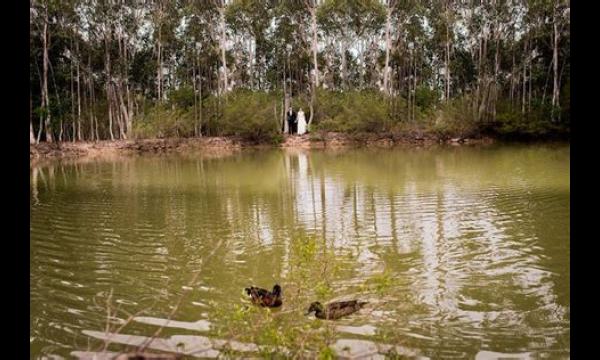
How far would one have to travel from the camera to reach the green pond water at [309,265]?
171 inches

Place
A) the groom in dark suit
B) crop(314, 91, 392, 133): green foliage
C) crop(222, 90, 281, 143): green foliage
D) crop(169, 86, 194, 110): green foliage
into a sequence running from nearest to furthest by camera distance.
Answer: crop(314, 91, 392, 133): green foliage → crop(222, 90, 281, 143): green foliage → crop(169, 86, 194, 110): green foliage → the groom in dark suit

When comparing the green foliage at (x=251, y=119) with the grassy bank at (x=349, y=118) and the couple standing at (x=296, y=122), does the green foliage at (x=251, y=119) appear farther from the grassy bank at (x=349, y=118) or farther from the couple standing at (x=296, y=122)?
the couple standing at (x=296, y=122)

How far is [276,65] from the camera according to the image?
133 ft

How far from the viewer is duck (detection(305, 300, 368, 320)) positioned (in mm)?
4656

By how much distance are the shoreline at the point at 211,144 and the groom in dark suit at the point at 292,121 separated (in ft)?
6.54

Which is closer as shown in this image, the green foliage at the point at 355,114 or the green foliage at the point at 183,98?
the green foliage at the point at 355,114

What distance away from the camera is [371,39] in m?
43.8

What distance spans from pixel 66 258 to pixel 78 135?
92.7ft

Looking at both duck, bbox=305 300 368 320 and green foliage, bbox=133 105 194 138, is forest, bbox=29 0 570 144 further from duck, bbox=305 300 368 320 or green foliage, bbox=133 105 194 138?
duck, bbox=305 300 368 320

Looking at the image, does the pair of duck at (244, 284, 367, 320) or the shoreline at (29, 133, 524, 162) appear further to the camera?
the shoreline at (29, 133, 524, 162)

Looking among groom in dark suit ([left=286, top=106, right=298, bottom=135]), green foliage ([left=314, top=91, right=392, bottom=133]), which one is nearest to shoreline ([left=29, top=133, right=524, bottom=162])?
green foliage ([left=314, top=91, right=392, bottom=133])

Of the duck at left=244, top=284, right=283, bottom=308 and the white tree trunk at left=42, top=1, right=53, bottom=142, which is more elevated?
the white tree trunk at left=42, top=1, right=53, bottom=142

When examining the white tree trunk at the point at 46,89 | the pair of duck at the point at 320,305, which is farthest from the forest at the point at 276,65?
the pair of duck at the point at 320,305

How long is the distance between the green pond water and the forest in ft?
55.3
